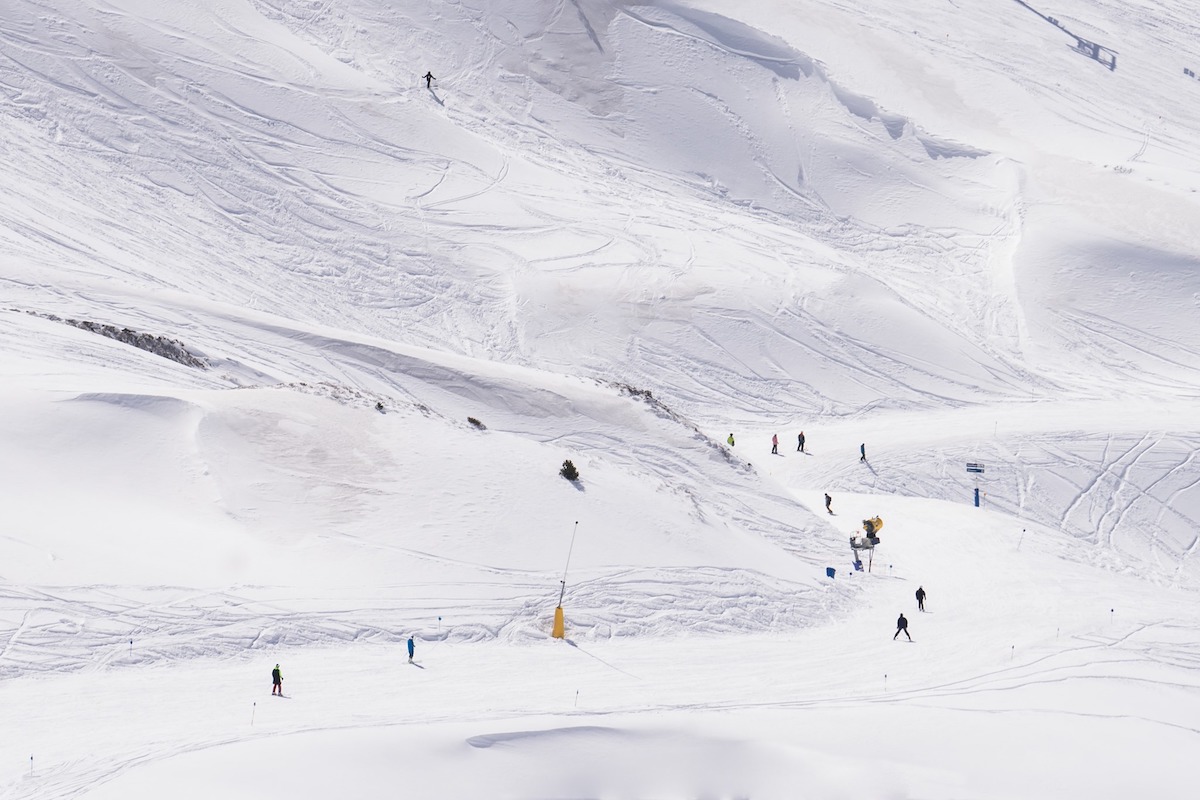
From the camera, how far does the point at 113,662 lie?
2348 cm

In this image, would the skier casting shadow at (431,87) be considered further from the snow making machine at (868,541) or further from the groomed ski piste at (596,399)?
the snow making machine at (868,541)

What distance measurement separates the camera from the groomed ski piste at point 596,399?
2355 cm

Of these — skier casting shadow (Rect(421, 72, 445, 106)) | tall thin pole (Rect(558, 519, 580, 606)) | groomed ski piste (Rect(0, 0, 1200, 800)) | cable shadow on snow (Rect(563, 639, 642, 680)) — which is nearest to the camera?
groomed ski piste (Rect(0, 0, 1200, 800))

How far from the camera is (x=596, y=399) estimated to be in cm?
3928

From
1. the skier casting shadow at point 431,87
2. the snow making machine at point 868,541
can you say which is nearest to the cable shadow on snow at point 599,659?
the snow making machine at point 868,541

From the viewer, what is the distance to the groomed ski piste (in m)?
23.5

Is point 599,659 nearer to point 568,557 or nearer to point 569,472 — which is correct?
point 568,557

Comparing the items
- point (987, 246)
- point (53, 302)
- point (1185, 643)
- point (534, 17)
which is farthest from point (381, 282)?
point (1185, 643)

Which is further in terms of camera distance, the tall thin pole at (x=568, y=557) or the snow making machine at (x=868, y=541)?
the snow making machine at (x=868, y=541)

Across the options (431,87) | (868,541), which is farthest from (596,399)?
(431,87)

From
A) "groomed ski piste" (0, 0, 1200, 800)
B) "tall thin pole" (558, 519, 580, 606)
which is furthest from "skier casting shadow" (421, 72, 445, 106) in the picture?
"tall thin pole" (558, 519, 580, 606)

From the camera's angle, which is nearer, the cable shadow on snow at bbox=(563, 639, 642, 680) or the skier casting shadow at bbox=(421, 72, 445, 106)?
the cable shadow on snow at bbox=(563, 639, 642, 680)

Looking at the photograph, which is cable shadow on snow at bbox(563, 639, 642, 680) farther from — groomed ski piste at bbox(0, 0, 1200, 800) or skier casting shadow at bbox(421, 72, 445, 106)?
skier casting shadow at bbox(421, 72, 445, 106)

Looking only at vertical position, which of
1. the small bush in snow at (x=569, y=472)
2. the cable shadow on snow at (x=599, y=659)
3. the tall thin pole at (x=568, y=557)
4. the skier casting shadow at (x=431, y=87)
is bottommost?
the cable shadow on snow at (x=599, y=659)
